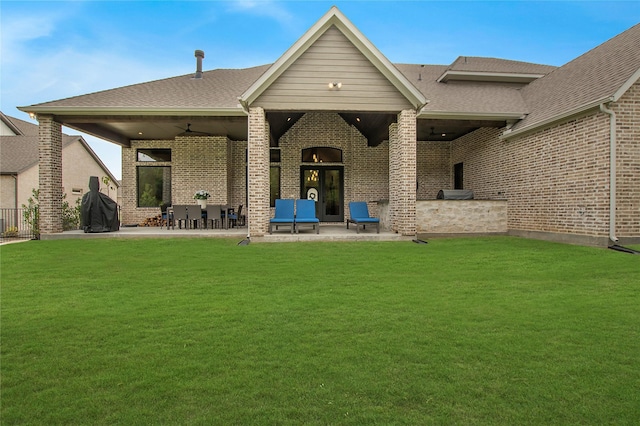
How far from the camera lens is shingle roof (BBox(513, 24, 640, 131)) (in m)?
8.89

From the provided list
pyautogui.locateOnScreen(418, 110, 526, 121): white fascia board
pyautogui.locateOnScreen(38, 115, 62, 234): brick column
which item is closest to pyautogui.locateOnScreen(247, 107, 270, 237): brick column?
pyautogui.locateOnScreen(418, 110, 526, 121): white fascia board

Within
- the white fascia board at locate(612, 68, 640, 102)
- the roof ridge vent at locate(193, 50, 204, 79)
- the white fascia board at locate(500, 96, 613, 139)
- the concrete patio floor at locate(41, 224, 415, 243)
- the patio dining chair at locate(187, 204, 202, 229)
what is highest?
the roof ridge vent at locate(193, 50, 204, 79)

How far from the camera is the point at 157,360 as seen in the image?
2.70 metres

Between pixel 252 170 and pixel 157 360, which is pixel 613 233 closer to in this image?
pixel 252 170

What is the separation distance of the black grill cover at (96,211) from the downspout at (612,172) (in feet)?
45.8

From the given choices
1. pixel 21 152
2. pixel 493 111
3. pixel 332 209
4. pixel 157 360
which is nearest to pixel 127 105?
pixel 332 209

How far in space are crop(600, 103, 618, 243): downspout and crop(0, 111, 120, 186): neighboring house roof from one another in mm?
23869

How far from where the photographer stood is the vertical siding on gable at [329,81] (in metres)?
9.91

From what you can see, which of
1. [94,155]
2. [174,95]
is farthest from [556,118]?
[94,155]

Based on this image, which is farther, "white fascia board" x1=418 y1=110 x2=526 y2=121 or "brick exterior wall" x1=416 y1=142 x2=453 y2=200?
"brick exterior wall" x1=416 y1=142 x2=453 y2=200

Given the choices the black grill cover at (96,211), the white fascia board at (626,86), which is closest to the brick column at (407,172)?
the white fascia board at (626,86)

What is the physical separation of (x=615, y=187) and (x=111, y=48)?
19141 mm

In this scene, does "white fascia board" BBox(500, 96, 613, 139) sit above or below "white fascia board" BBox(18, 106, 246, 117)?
below

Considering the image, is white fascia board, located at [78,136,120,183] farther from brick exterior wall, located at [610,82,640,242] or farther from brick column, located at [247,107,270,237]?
brick exterior wall, located at [610,82,640,242]
